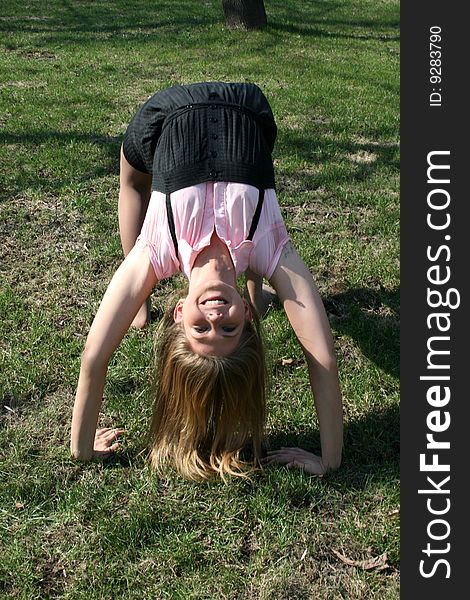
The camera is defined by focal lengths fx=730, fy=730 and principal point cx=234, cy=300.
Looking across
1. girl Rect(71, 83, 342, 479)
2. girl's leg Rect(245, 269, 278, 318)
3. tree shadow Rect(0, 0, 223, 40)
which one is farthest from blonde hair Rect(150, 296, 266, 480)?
tree shadow Rect(0, 0, 223, 40)

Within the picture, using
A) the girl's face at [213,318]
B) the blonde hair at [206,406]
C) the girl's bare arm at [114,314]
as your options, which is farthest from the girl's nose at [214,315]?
the girl's bare arm at [114,314]

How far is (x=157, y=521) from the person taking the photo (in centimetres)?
316

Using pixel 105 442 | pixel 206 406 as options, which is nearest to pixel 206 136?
pixel 206 406

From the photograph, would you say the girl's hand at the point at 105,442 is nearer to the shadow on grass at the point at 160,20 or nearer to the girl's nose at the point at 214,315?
the girl's nose at the point at 214,315

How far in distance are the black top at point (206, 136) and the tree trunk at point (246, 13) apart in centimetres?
866

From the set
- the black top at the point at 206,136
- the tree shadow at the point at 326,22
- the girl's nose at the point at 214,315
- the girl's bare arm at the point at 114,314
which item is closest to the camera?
the girl's nose at the point at 214,315

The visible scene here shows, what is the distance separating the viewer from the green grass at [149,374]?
298 centimetres

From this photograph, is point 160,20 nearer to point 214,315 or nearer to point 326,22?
point 326,22

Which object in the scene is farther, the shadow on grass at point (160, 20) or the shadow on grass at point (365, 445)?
the shadow on grass at point (160, 20)

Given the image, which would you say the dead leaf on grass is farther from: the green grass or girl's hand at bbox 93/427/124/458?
girl's hand at bbox 93/427/124/458

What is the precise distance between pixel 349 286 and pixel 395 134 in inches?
117

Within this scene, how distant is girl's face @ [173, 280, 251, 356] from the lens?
9.20 ft

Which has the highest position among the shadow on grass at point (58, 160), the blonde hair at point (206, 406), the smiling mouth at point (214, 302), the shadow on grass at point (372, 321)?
the shadow on grass at point (58, 160)

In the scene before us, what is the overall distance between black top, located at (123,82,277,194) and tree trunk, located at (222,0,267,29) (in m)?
8.66
